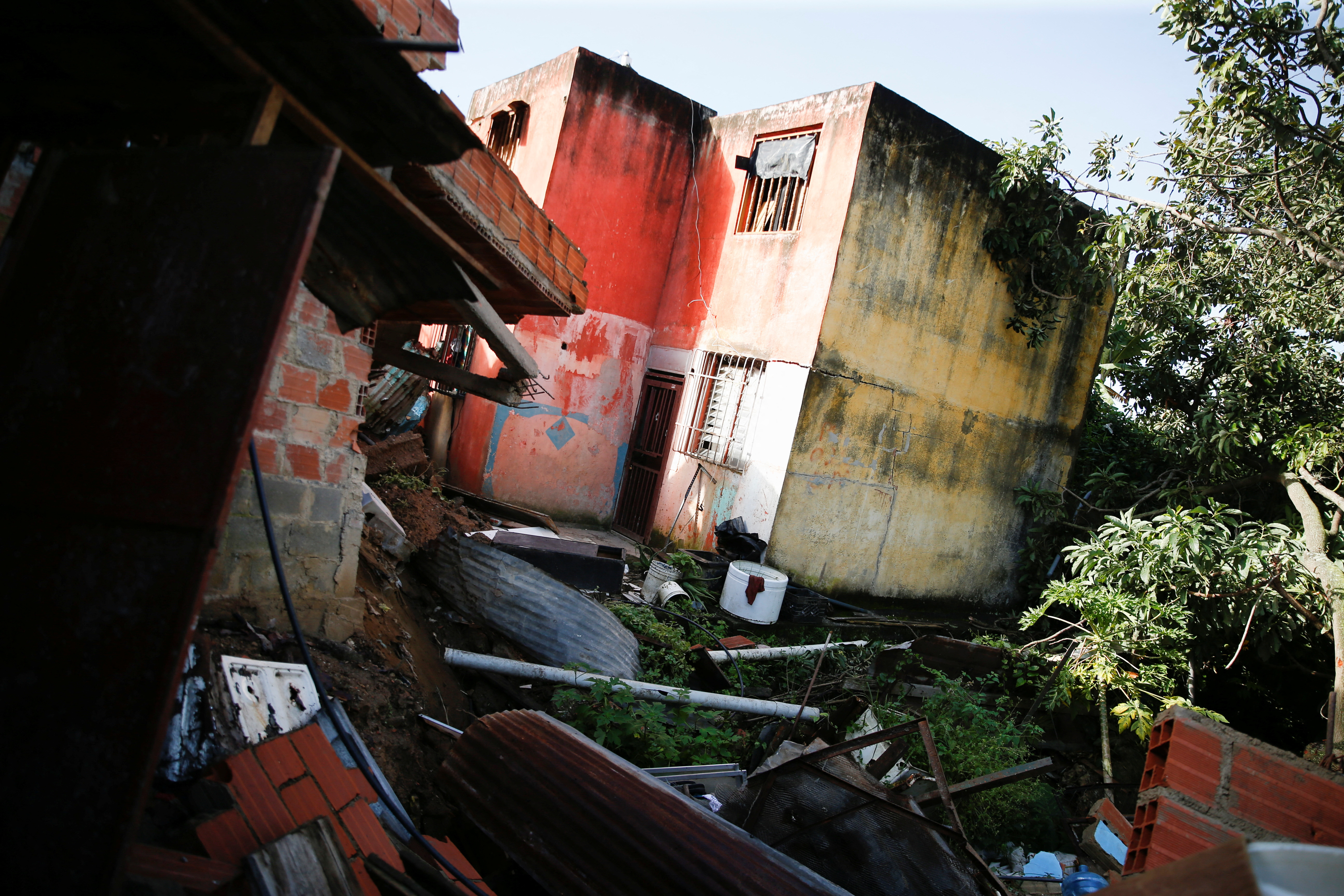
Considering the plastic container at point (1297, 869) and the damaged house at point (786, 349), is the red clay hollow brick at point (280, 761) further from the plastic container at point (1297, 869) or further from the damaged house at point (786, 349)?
the damaged house at point (786, 349)

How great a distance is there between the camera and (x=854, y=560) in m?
9.12

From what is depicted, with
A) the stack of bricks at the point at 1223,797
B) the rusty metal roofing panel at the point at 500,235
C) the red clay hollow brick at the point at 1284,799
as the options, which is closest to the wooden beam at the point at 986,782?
the stack of bricks at the point at 1223,797

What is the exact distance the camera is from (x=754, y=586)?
7.35m

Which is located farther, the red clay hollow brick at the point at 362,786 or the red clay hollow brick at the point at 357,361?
the red clay hollow brick at the point at 357,361

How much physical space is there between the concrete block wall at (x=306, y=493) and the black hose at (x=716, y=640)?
10.1 ft

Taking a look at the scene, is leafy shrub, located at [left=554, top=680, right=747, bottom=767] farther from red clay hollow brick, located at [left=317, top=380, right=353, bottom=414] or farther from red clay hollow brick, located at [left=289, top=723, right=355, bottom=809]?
red clay hollow brick, located at [left=317, top=380, right=353, bottom=414]

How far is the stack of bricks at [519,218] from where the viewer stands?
290 centimetres

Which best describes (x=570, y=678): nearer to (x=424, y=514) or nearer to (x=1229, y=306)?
(x=424, y=514)

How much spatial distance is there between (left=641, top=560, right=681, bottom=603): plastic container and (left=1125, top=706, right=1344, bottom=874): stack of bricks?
15.5 feet

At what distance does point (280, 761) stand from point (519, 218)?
2.34m

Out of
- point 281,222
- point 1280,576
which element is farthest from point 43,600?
point 1280,576

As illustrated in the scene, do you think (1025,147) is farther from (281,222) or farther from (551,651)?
(281,222)

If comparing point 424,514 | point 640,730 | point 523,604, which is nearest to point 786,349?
point 424,514

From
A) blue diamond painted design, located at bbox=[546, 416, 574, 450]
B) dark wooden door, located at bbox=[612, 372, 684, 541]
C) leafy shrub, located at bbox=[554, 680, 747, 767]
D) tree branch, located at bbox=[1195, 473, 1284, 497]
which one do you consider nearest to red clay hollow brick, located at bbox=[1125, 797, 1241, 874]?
leafy shrub, located at bbox=[554, 680, 747, 767]
